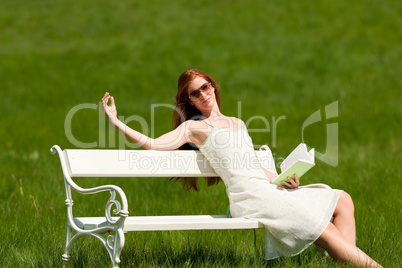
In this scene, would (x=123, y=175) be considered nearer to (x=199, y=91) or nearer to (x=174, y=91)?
(x=199, y=91)

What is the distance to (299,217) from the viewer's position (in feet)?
12.4

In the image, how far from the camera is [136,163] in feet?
13.3

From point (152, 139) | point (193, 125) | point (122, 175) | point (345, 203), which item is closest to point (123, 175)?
point (122, 175)

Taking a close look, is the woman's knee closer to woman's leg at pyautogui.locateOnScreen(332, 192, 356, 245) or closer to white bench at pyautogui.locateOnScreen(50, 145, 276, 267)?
woman's leg at pyautogui.locateOnScreen(332, 192, 356, 245)

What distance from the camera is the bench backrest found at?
154 inches

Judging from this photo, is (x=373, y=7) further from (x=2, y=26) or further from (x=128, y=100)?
(x=2, y=26)

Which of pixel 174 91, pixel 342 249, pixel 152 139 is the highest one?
pixel 174 91

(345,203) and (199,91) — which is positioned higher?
(199,91)

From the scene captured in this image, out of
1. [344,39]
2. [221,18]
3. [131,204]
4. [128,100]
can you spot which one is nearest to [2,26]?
[221,18]

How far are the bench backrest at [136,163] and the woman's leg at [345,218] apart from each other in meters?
0.68

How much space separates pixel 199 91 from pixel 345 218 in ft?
4.32

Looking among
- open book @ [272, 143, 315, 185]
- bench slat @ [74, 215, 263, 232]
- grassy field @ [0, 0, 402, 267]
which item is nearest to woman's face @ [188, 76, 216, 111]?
open book @ [272, 143, 315, 185]

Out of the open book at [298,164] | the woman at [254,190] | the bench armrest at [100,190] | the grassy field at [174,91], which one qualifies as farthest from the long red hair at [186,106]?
the bench armrest at [100,190]

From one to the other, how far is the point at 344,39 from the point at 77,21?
7379 millimetres
